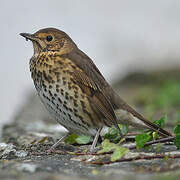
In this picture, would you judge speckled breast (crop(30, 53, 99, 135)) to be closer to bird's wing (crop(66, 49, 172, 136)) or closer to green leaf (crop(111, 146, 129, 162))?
bird's wing (crop(66, 49, 172, 136))

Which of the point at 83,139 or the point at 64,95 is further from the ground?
the point at 64,95

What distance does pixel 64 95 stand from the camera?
4844 mm

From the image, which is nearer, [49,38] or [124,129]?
[124,129]

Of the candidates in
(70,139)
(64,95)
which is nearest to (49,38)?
(64,95)

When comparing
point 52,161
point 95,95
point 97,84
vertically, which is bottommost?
point 52,161

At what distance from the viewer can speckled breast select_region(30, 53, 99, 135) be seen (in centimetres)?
486

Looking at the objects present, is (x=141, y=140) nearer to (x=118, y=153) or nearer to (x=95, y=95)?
(x=118, y=153)

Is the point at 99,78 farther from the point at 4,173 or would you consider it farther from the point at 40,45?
the point at 4,173

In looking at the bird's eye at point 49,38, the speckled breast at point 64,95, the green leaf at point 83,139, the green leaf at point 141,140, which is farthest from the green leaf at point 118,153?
the bird's eye at point 49,38

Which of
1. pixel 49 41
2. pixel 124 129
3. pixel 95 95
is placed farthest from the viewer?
pixel 49 41

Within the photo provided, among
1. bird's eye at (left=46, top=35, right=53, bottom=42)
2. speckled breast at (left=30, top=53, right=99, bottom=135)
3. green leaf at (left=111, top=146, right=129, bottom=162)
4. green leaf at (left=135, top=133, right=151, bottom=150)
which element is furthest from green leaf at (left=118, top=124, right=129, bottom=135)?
bird's eye at (left=46, top=35, right=53, bottom=42)

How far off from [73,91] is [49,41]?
0.80 m

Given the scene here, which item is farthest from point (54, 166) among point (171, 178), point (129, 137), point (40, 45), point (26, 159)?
point (40, 45)

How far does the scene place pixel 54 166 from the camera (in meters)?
3.76
